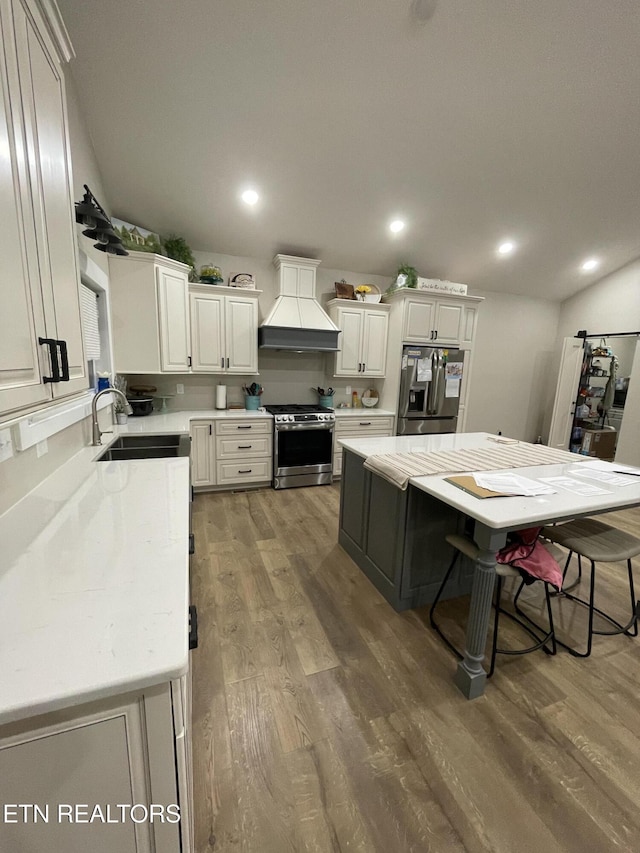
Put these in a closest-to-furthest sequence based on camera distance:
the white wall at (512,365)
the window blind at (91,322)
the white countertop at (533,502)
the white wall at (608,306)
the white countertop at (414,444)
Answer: the white countertop at (533,502) → the white countertop at (414,444) → the window blind at (91,322) → the white wall at (608,306) → the white wall at (512,365)

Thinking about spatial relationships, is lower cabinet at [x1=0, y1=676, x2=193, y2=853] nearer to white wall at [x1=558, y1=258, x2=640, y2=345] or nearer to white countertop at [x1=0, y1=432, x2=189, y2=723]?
white countertop at [x1=0, y1=432, x2=189, y2=723]

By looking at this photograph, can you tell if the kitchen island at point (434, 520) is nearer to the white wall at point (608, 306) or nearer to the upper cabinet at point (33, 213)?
the upper cabinet at point (33, 213)

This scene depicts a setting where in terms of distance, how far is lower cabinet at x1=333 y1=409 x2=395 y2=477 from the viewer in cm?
411

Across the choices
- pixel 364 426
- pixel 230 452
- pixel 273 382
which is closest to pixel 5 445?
pixel 230 452

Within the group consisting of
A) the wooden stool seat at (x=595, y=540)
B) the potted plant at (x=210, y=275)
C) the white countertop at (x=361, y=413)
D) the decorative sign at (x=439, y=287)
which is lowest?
the wooden stool seat at (x=595, y=540)

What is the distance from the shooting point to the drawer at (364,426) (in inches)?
162

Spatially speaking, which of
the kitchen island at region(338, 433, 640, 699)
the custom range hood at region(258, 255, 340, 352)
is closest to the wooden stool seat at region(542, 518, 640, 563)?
the kitchen island at region(338, 433, 640, 699)

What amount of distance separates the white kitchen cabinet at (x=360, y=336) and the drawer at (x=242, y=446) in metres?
1.28

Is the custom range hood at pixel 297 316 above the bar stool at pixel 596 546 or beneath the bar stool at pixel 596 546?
above

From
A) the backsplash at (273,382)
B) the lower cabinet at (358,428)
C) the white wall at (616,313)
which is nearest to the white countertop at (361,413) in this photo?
the lower cabinet at (358,428)

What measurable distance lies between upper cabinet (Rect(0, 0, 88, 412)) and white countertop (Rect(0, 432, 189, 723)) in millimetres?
435

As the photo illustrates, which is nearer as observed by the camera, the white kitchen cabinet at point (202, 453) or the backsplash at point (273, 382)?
the white kitchen cabinet at point (202, 453)

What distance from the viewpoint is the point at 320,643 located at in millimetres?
1840

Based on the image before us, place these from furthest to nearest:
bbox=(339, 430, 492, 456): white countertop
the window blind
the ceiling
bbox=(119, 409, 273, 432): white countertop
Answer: bbox=(119, 409, 273, 432): white countertop < the window blind < bbox=(339, 430, 492, 456): white countertop < the ceiling
